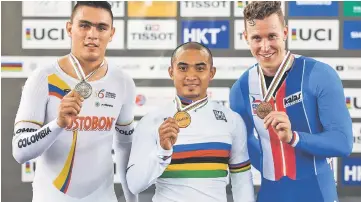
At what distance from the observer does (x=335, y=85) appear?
82.4 inches

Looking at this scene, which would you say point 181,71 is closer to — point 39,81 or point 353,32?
point 39,81

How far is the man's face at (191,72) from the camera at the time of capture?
204 centimetres

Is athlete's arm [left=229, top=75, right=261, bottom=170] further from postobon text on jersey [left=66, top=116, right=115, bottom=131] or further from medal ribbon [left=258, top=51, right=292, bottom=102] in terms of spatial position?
postobon text on jersey [left=66, top=116, right=115, bottom=131]

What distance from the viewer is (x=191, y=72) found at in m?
2.03

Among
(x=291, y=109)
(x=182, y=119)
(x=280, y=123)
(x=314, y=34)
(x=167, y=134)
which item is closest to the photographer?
(x=167, y=134)

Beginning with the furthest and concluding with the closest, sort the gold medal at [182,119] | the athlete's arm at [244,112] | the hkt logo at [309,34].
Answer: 1. the hkt logo at [309,34]
2. the athlete's arm at [244,112]
3. the gold medal at [182,119]

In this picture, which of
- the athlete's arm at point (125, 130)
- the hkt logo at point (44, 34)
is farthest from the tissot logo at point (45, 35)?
the athlete's arm at point (125, 130)

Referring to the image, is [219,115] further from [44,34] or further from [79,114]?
[44,34]

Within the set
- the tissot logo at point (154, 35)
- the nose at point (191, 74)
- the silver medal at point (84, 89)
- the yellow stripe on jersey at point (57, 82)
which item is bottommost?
the silver medal at point (84, 89)

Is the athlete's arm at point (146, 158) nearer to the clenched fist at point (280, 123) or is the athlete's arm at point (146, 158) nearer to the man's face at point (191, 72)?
the man's face at point (191, 72)

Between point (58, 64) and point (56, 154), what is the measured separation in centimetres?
41

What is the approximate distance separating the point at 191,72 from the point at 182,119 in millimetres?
207

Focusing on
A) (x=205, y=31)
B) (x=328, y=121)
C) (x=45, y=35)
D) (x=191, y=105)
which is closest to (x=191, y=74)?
(x=191, y=105)

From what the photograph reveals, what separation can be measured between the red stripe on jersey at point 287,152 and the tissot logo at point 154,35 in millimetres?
1462
